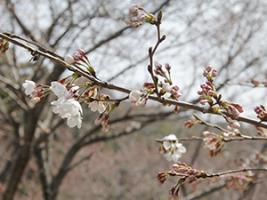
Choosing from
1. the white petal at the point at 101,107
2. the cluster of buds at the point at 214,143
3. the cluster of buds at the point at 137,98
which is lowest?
the cluster of buds at the point at 137,98

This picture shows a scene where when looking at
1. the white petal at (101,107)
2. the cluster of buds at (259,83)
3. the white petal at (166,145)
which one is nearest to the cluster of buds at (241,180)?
the cluster of buds at (259,83)

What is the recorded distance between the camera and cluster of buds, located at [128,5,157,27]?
1.24 metres

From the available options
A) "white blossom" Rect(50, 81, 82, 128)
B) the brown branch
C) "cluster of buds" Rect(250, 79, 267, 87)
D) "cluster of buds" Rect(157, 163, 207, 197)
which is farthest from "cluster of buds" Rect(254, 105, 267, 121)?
"cluster of buds" Rect(250, 79, 267, 87)

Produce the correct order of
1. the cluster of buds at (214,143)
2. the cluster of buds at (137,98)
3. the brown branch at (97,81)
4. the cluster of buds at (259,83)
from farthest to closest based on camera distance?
the cluster of buds at (259,83) → the cluster of buds at (214,143) → the cluster of buds at (137,98) → the brown branch at (97,81)

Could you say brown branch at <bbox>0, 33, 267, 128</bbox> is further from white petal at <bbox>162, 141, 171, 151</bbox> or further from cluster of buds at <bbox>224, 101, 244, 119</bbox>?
white petal at <bbox>162, 141, 171, 151</bbox>

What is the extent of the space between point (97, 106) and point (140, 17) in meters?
0.27

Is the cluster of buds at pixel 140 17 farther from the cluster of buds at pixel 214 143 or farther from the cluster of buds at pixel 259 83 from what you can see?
the cluster of buds at pixel 259 83

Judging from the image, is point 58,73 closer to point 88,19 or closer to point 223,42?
point 88,19

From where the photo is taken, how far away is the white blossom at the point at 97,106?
1.30m

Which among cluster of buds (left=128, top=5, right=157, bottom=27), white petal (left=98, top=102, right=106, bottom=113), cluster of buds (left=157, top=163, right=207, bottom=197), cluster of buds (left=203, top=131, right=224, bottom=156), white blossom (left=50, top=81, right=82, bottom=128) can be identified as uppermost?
cluster of buds (left=128, top=5, right=157, bottom=27)

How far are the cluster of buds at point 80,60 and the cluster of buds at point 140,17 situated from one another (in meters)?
0.17

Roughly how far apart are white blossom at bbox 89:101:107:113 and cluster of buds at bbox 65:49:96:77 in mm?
101

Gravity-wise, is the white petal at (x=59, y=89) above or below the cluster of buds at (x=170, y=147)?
below

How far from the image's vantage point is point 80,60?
4.13 ft
